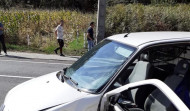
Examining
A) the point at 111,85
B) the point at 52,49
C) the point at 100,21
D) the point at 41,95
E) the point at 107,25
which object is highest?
the point at 111,85

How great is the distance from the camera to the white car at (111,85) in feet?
10.2

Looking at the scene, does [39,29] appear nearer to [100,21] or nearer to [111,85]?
[100,21]

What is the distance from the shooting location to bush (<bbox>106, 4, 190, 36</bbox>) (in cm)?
1850

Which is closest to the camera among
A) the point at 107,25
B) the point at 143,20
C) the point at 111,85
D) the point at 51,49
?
the point at 111,85

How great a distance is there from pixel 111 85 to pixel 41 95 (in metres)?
0.87

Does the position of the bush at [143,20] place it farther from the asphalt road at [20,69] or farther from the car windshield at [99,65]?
the car windshield at [99,65]

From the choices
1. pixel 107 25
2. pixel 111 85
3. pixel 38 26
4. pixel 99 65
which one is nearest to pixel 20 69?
pixel 99 65

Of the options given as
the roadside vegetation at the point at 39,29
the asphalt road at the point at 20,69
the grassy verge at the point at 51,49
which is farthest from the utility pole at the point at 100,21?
the asphalt road at the point at 20,69

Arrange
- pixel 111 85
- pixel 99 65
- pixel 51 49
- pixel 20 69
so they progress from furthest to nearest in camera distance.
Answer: pixel 51 49 → pixel 20 69 → pixel 99 65 → pixel 111 85

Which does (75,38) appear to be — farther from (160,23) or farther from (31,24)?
(160,23)

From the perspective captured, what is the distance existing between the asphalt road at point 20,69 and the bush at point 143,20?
6.72 meters

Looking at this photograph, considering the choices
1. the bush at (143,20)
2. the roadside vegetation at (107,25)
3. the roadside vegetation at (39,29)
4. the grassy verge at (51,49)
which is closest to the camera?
the grassy verge at (51,49)

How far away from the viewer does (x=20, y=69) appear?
1070 cm

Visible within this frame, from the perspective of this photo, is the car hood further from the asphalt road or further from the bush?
the bush
